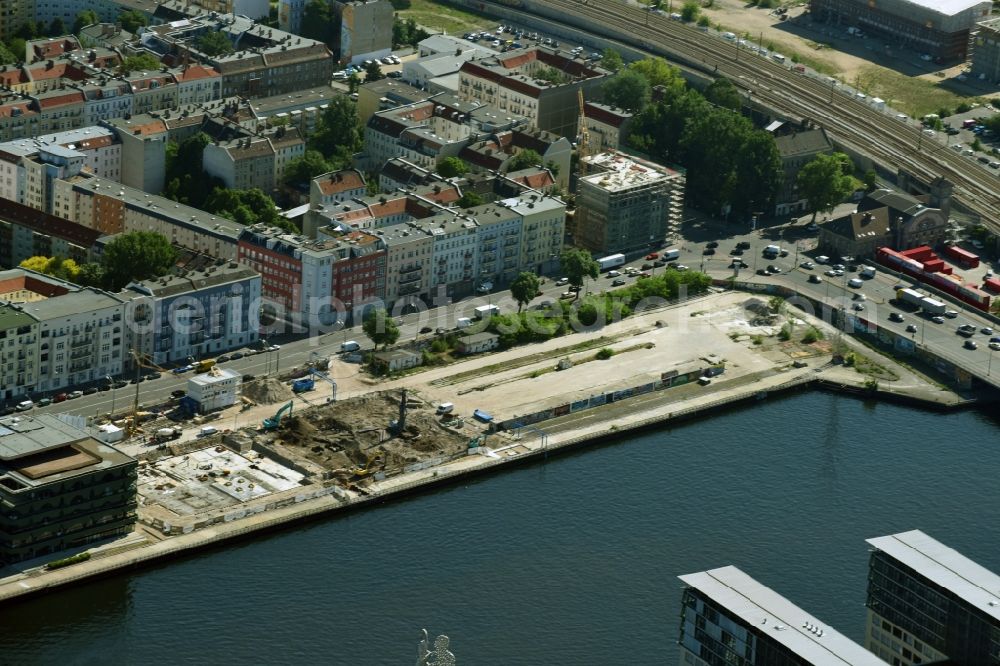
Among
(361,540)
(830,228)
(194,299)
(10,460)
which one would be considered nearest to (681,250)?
(830,228)

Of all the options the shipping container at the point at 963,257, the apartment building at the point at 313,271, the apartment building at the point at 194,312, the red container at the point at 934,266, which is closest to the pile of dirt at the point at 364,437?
the apartment building at the point at 194,312

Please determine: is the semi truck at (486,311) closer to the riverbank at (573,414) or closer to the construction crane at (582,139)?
the riverbank at (573,414)

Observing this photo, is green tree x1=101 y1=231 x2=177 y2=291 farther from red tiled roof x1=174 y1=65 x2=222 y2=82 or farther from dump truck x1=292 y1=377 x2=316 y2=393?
red tiled roof x1=174 y1=65 x2=222 y2=82

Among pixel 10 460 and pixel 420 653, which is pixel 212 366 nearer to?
pixel 10 460

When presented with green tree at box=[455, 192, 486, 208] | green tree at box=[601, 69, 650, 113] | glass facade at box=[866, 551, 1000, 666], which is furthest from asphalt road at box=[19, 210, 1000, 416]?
glass facade at box=[866, 551, 1000, 666]

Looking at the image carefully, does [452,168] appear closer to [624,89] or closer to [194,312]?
[624,89]

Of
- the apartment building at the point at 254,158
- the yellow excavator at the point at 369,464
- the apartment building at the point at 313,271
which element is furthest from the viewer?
the apartment building at the point at 254,158
